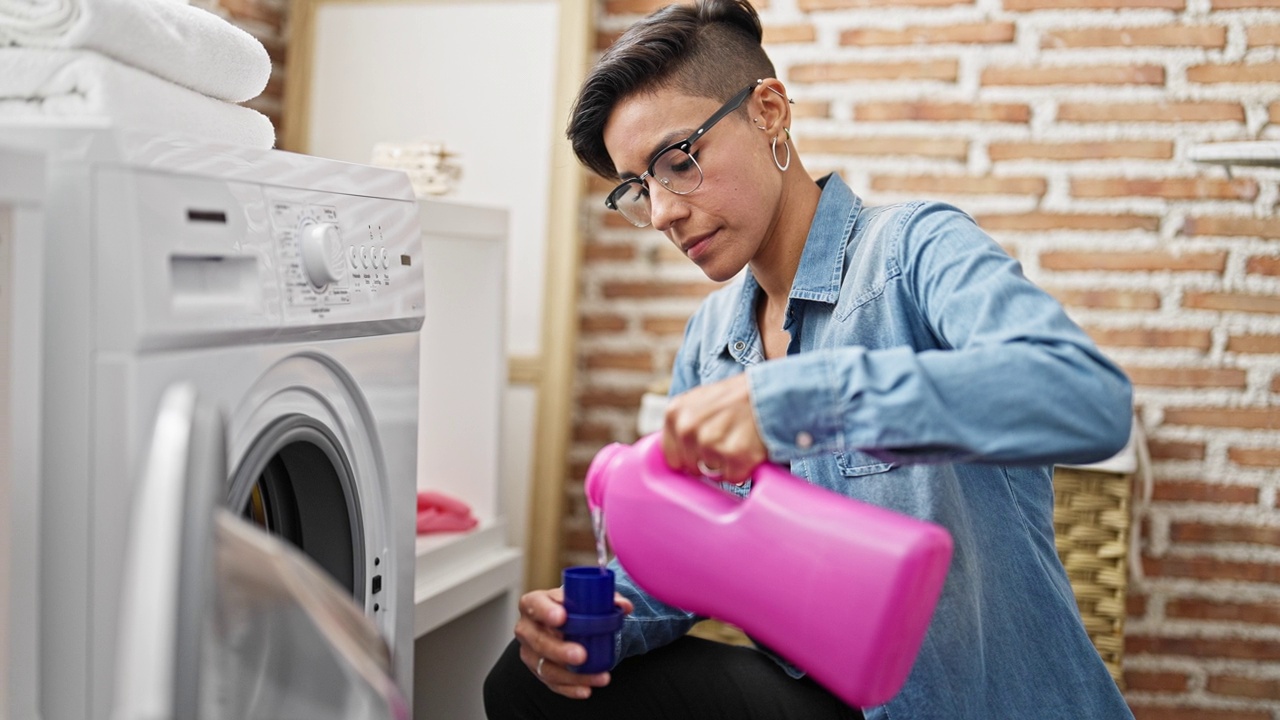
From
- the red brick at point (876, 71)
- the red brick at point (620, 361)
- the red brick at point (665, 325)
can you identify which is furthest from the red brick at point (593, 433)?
the red brick at point (876, 71)

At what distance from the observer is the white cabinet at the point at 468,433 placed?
1910mm

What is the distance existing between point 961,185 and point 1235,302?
1.84 ft

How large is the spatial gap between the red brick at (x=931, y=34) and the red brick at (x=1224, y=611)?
1.17 meters

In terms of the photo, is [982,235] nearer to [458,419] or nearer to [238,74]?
[238,74]

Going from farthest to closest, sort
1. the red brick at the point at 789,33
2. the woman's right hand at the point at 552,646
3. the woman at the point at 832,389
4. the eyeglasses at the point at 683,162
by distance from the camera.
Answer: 1. the red brick at the point at 789,33
2. the eyeglasses at the point at 683,162
3. the woman's right hand at the point at 552,646
4. the woman at the point at 832,389

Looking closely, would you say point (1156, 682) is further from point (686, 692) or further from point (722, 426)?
point (722, 426)

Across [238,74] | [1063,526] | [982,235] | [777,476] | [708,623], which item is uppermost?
[238,74]

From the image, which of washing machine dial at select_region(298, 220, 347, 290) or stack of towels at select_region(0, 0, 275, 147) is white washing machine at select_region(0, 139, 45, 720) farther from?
washing machine dial at select_region(298, 220, 347, 290)

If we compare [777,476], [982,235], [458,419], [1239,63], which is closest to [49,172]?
[777,476]

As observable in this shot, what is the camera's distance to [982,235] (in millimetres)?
1122

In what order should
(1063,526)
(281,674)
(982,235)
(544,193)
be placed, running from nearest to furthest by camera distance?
(281,674) < (982,235) < (1063,526) < (544,193)

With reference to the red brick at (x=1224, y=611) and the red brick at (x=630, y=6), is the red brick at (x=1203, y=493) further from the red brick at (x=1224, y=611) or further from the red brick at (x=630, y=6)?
the red brick at (x=630, y=6)

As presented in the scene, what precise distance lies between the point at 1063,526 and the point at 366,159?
1654 mm

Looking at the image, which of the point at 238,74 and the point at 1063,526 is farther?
the point at 1063,526
